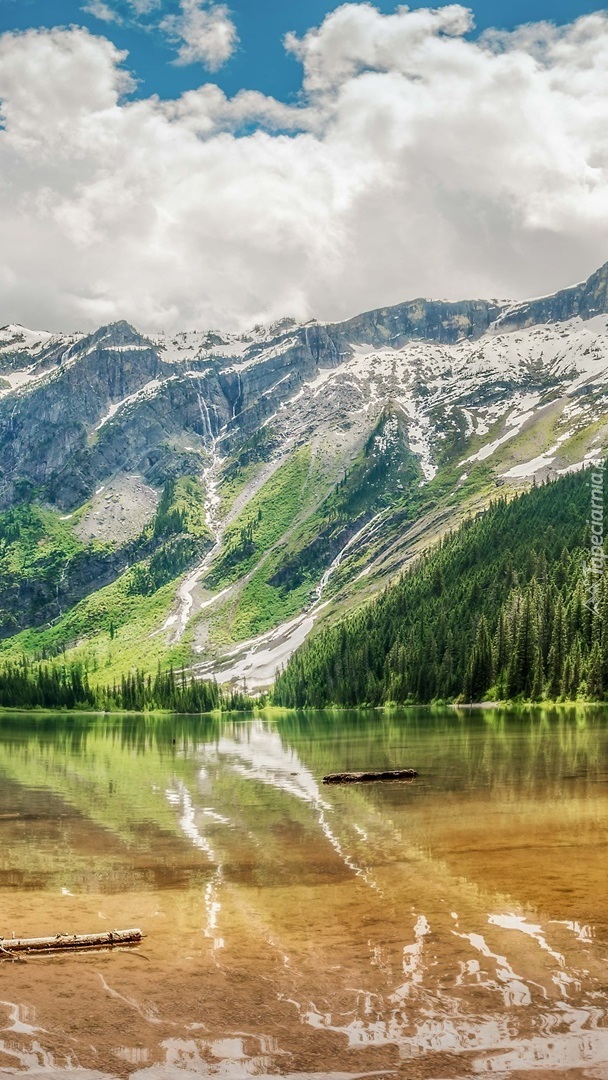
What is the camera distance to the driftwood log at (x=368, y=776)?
53.3m

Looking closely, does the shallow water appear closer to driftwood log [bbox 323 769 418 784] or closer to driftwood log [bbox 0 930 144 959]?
driftwood log [bbox 0 930 144 959]

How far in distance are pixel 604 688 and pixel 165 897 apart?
389 ft

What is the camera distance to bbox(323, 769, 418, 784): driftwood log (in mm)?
53281

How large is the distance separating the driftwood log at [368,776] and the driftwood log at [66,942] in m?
33.7

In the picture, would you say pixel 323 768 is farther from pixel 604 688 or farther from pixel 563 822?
pixel 604 688

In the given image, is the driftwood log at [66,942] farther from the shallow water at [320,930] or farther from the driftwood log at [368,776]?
the driftwood log at [368,776]

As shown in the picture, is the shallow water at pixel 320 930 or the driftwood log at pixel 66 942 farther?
the driftwood log at pixel 66 942

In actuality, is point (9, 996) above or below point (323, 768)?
above

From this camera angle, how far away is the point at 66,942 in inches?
813

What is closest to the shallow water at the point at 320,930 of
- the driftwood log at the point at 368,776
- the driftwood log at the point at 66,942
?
the driftwood log at the point at 66,942

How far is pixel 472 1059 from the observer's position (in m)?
13.6

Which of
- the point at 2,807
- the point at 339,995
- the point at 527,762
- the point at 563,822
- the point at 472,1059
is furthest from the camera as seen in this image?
the point at 527,762

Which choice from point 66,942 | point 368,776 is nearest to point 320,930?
point 66,942

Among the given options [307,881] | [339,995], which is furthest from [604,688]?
[339,995]
